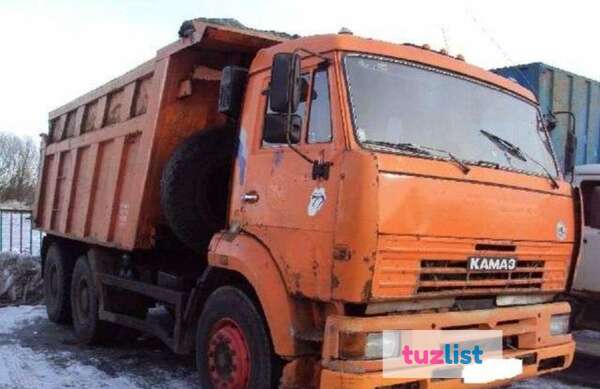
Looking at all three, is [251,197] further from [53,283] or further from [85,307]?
[53,283]

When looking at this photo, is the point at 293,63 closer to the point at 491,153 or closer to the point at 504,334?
the point at 491,153

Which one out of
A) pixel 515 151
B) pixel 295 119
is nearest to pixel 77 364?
pixel 295 119

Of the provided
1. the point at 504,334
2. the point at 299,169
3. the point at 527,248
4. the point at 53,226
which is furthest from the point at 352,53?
the point at 53,226

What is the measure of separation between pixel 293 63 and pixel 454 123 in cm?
121

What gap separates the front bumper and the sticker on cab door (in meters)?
0.66

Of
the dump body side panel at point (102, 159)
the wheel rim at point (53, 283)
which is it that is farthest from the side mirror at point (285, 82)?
the wheel rim at point (53, 283)

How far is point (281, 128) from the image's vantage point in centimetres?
418

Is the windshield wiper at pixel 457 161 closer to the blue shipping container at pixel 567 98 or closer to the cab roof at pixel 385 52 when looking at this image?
the cab roof at pixel 385 52

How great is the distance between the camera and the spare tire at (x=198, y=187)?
5.64 metres

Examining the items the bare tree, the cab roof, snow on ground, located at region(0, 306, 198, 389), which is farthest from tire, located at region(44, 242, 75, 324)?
the bare tree

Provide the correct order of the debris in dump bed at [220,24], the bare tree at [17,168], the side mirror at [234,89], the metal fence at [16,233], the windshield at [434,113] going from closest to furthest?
the windshield at [434,113]
the side mirror at [234,89]
the debris in dump bed at [220,24]
the metal fence at [16,233]
the bare tree at [17,168]

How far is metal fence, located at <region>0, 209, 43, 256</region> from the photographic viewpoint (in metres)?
15.9

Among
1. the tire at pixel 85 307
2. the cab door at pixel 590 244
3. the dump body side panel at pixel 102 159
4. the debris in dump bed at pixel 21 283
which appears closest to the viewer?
the dump body side panel at pixel 102 159

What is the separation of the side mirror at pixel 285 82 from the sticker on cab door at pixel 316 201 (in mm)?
530
